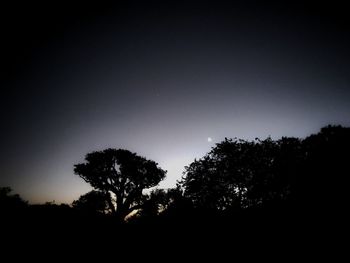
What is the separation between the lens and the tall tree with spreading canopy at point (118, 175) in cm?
4097

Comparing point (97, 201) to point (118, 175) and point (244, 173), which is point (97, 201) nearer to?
point (118, 175)

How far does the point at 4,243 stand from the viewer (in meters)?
12.1

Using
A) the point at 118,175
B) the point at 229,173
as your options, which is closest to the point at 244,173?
the point at 229,173

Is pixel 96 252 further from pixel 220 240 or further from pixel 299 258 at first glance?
pixel 299 258

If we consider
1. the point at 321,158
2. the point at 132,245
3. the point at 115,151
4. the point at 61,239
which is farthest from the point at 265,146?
the point at 61,239

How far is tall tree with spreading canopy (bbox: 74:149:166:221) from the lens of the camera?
41.0 meters

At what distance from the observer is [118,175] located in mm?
41656

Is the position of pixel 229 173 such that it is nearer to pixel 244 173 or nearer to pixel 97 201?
pixel 244 173

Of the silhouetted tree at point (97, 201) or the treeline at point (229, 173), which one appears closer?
the treeline at point (229, 173)

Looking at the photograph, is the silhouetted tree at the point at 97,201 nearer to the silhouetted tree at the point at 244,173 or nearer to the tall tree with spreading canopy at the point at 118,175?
the tall tree with spreading canopy at the point at 118,175

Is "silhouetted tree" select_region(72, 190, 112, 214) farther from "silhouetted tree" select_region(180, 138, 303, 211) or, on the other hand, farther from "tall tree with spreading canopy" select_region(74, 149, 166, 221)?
"silhouetted tree" select_region(180, 138, 303, 211)

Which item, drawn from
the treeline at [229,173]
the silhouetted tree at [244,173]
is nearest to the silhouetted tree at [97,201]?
the treeline at [229,173]

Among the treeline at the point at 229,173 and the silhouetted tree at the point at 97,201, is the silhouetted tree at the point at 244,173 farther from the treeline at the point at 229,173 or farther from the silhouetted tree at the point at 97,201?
the silhouetted tree at the point at 97,201

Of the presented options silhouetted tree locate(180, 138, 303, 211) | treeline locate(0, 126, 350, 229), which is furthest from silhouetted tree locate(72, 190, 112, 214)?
silhouetted tree locate(180, 138, 303, 211)
